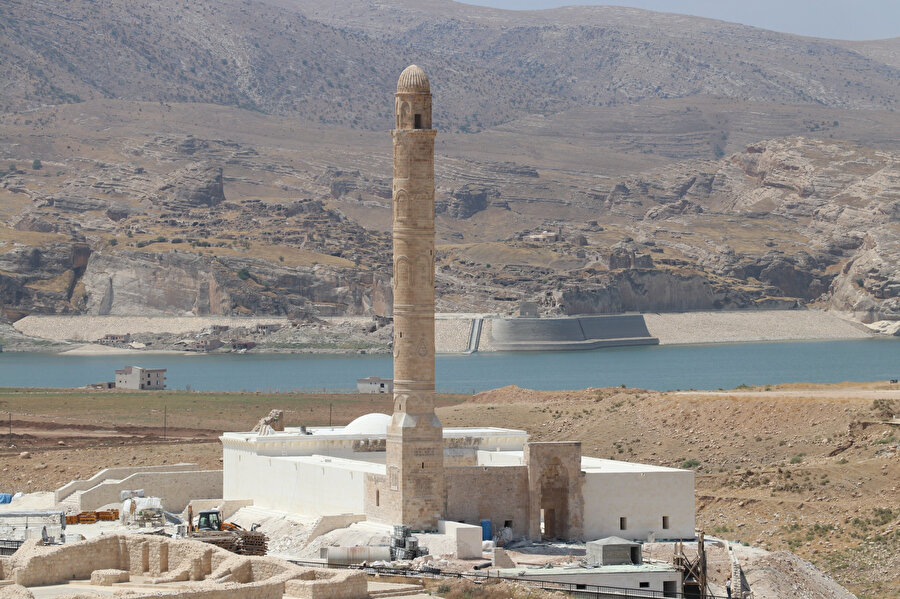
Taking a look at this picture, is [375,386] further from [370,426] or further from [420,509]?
[420,509]

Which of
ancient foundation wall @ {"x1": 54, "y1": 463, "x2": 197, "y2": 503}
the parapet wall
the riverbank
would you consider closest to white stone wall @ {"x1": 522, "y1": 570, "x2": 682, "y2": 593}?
ancient foundation wall @ {"x1": 54, "y1": 463, "x2": 197, "y2": 503}

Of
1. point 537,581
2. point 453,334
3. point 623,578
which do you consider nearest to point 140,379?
point 623,578

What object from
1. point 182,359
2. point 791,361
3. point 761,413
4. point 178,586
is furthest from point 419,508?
point 182,359

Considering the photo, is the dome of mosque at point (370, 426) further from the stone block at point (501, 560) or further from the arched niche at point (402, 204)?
the stone block at point (501, 560)

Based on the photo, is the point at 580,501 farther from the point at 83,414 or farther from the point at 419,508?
the point at 83,414

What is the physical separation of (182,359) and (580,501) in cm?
13647

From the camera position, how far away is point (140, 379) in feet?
334

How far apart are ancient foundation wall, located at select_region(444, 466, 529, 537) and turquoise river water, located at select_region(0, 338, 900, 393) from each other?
66.3m

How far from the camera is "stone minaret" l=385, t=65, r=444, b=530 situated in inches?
1400

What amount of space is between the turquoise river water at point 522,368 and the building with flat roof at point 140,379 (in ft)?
9.64

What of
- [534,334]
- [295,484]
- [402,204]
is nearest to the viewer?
[402,204]

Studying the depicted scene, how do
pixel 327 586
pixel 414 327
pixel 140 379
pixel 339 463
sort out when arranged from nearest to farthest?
pixel 327 586, pixel 414 327, pixel 339 463, pixel 140 379

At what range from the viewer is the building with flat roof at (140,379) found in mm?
101562

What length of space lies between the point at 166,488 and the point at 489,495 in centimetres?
1199
